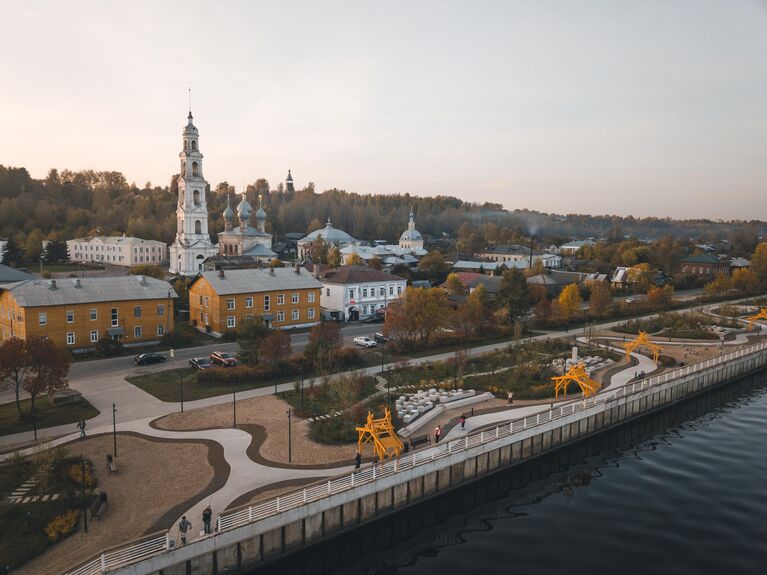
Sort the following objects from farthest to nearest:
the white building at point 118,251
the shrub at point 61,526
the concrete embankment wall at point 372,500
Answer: the white building at point 118,251 < the shrub at point 61,526 < the concrete embankment wall at point 372,500

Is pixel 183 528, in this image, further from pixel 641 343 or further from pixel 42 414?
pixel 641 343

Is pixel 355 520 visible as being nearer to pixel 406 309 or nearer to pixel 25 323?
pixel 406 309

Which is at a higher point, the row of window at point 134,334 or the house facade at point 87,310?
the house facade at point 87,310

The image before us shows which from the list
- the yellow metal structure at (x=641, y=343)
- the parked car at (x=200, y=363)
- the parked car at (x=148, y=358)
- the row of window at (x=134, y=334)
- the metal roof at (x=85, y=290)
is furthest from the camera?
the yellow metal structure at (x=641, y=343)

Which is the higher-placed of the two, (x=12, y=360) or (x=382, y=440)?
(x=12, y=360)

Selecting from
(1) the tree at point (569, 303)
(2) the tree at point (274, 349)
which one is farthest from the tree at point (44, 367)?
(1) the tree at point (569, 303)

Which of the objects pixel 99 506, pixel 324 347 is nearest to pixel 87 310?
pixel 324 347

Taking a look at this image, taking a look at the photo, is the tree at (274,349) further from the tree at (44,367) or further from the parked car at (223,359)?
the tree at (44,367)

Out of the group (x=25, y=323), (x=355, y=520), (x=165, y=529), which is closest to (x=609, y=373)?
(x=355, y=520)
